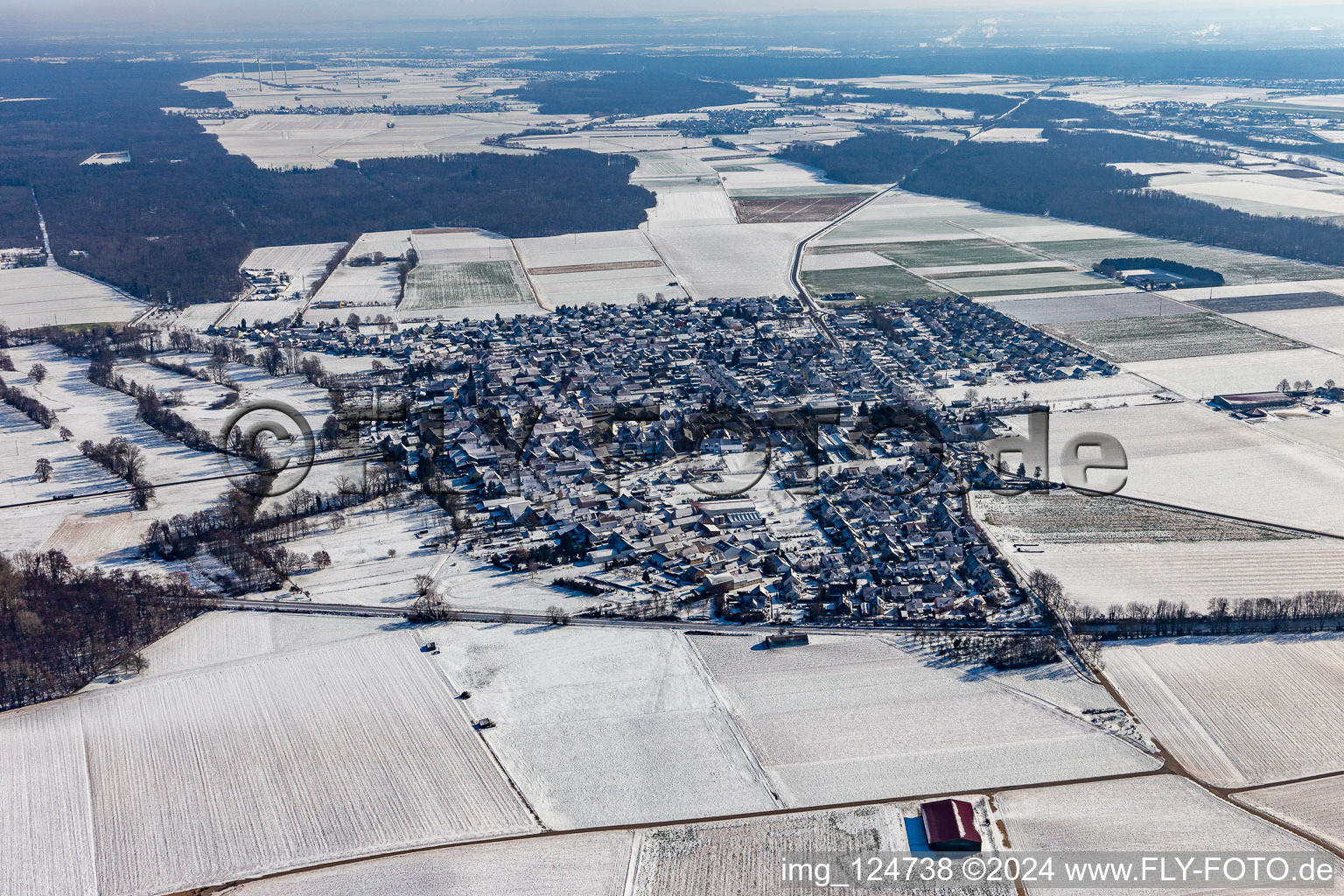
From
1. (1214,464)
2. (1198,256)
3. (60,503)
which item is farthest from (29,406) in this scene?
(1198,256)

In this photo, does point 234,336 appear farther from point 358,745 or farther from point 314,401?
point 358,745

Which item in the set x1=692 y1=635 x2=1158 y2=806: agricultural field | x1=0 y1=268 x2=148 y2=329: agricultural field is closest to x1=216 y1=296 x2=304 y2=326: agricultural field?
x1=0 y1=268 x2=148 y2=329: agricultural field

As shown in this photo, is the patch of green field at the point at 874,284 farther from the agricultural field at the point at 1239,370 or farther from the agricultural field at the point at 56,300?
the agricultural field at the point at 56,300

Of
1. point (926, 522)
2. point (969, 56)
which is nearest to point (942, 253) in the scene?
point (926, 522)

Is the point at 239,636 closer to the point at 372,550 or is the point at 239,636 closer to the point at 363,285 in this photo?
the point at 372,550

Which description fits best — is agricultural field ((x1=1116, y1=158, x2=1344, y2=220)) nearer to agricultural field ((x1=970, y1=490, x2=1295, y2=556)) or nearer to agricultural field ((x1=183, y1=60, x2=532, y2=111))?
agricultural field ((x1=970, y1=490, x2=1295, y2=556))
